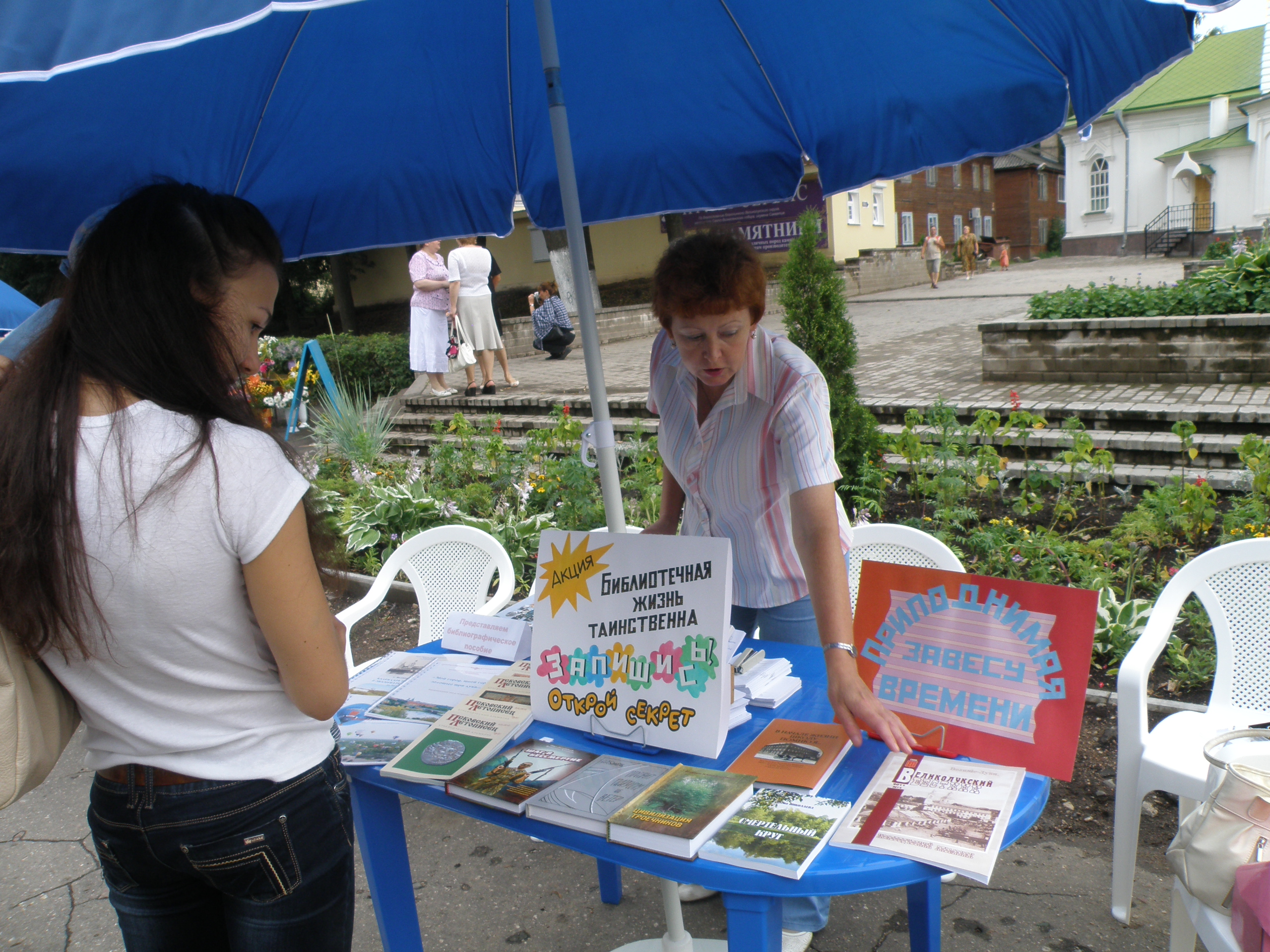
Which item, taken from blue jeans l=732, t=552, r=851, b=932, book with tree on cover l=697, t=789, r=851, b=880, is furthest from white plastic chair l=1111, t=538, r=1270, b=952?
book with tree on cover l=697, t=789, r=851, b=880

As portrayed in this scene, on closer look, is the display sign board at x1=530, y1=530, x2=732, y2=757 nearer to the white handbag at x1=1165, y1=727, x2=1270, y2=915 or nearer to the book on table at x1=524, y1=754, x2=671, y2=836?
the book on table at x1=524, y1=754, x2=671, y2=836

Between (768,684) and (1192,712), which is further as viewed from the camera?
(1192,712)

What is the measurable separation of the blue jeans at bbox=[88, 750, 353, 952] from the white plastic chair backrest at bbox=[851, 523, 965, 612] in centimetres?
182

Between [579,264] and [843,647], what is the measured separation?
1092 mm

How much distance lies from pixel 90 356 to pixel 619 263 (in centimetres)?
2327

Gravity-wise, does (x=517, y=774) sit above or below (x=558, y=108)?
below

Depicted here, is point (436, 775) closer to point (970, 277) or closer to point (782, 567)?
point (782, 567)

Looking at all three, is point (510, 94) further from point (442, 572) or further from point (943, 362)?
point (943, 362)

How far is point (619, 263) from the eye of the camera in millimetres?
23719

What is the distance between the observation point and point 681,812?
1461 mm

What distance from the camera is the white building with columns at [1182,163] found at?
3133 cm

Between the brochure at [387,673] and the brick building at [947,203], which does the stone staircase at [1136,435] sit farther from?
the brick building at [947,203]

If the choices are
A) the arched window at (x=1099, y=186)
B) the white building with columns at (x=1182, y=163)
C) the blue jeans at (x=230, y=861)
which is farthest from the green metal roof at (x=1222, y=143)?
the blue jeans at (x=230, y=861)

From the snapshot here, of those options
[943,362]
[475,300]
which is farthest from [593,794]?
[943,362]
